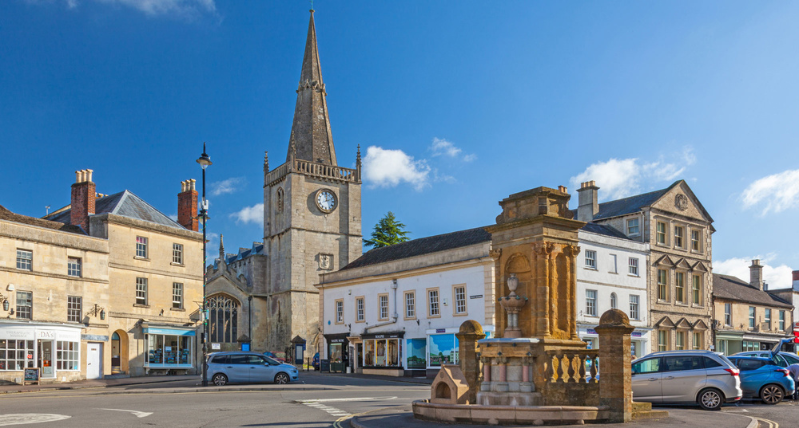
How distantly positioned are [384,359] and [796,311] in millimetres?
33268

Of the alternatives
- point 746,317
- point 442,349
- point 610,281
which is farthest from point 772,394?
point 746,317

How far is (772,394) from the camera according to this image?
778 inches

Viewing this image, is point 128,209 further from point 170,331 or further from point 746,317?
point 746,317

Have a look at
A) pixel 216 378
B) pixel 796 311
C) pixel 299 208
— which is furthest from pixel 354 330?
pixel 796 311

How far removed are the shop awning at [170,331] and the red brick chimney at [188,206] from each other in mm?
6358

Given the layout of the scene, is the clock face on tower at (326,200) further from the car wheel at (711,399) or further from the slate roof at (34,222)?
the car wheel at (711,399)

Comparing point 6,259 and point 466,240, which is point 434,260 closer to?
point 466,240

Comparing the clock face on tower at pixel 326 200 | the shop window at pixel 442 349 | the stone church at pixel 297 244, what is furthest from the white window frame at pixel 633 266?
the clock face on tower at pixel 326 200

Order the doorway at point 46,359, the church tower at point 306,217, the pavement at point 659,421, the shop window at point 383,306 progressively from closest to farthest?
the pavement at point 659,421 < the doorway at point 46,359 < the shop window at point 383,306 < the church tower at point 306,217

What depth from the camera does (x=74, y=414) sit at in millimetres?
16594

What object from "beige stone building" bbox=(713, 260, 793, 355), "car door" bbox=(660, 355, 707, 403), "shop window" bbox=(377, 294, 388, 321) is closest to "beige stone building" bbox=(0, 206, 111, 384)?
"shop window" bbox=(377, 294, 388, 321)

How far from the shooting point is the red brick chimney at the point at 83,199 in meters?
37.7

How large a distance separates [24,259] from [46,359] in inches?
180

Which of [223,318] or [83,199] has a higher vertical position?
[83,199]
